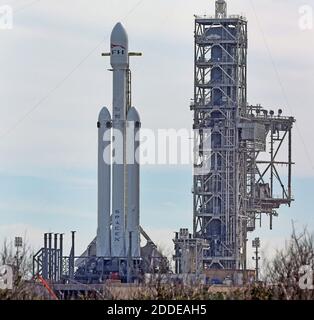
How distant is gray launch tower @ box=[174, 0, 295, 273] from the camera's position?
97.7 meters

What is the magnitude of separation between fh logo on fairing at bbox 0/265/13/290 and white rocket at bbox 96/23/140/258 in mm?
32478

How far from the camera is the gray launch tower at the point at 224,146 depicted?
9769 cm

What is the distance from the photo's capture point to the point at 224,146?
98.4m

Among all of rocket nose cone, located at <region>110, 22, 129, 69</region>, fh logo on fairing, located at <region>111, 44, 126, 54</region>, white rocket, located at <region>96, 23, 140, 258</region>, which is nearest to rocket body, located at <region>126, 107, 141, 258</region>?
white rocket, located at <region>96, 23, 140, 258</region>

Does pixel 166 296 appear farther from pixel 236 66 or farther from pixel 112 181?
pixel 236 66

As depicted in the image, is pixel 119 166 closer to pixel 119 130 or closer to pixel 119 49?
pixel 119 130

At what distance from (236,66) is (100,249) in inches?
513

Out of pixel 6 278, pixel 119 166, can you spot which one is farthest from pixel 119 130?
pixel 6 278

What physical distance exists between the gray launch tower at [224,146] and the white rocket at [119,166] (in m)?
4.47

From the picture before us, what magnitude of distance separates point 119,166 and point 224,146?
9338 millimetres

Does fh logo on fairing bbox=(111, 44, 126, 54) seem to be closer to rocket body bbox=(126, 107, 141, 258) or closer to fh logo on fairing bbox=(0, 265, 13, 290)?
rocket body bbox=(126, 107, 141, 258)

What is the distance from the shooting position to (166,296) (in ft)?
163

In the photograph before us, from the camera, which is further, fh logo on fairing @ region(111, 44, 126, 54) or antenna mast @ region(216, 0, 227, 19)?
antenna mast @ region(216, 0, 227, 19)
